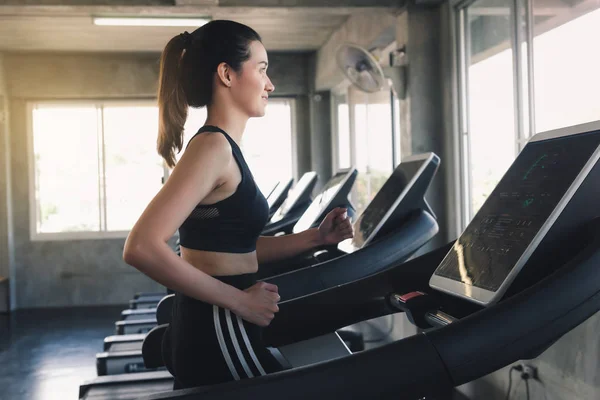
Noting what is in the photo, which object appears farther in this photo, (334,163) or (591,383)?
(334,163)

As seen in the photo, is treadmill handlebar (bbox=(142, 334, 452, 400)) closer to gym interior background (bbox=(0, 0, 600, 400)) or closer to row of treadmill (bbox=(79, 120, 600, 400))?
row of treadmill (bbox=(79, 120, 600, 400))

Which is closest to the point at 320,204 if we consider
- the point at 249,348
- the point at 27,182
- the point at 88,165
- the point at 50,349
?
the point at 249,348

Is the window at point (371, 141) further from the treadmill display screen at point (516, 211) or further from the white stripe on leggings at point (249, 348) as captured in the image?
the white stripe on leggings at point (249, 348)

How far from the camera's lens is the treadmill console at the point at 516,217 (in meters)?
1.35

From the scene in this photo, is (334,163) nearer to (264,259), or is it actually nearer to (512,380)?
(512,380)

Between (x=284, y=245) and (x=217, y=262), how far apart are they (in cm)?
42

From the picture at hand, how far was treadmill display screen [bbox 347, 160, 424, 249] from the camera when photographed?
2.61 metres

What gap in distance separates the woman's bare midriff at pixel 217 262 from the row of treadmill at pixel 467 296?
0.19m

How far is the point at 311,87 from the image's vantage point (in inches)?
313

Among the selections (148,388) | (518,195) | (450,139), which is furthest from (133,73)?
(518,195)

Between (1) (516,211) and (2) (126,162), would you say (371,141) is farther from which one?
(1) (516,211)

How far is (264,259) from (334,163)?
234 inches

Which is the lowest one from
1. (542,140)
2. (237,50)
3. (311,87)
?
(542,140)

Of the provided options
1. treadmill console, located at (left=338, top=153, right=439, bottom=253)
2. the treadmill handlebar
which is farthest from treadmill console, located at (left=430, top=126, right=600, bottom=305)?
treadmill console, located at (left=338, top=153, right=439, bottom=253)
